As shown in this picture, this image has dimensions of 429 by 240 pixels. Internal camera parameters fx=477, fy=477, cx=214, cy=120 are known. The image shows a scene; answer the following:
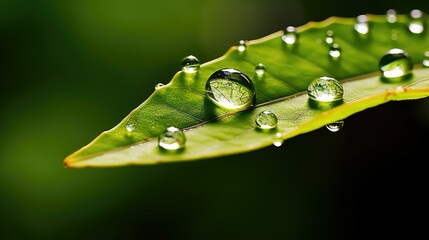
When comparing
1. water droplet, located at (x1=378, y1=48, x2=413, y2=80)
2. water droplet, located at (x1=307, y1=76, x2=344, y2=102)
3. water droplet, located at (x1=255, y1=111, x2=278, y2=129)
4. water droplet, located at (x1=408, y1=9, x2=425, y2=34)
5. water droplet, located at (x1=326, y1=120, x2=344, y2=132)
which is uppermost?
water droplet, located at (x1=408, y1=9, x2=425, y2=34)

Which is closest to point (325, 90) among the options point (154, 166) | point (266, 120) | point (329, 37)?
point (266, 120)

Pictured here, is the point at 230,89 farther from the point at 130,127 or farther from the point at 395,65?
the point at 395,65

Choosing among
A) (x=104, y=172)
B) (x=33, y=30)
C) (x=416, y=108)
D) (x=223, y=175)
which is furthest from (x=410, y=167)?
(x=33, y=30)

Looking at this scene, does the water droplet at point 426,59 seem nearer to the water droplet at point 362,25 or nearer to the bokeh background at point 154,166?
the water droplet at point 362,25

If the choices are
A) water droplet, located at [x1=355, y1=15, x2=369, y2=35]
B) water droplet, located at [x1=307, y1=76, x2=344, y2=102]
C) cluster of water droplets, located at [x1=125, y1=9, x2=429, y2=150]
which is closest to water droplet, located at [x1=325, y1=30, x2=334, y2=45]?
cluster of water droplets, located at [x1=125, y1=9, x2=429, y2=150]

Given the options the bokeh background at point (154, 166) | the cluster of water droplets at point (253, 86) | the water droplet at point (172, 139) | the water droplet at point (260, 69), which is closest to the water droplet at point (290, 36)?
the cluster of water droplets at point (253, 86)

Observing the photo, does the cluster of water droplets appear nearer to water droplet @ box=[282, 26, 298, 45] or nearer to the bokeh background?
water droplet @ box=[282, 26, 298, 45]
